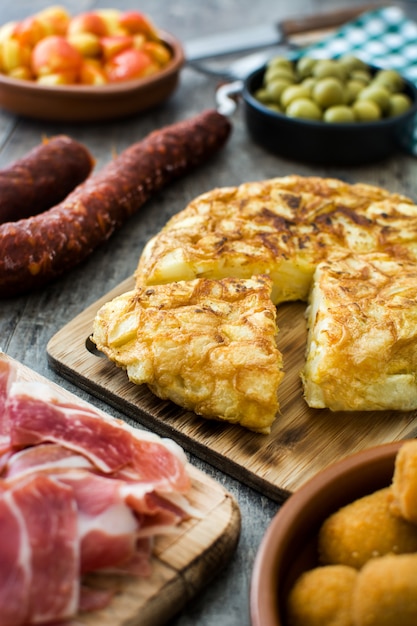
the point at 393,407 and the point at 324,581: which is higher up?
the point at 324,581

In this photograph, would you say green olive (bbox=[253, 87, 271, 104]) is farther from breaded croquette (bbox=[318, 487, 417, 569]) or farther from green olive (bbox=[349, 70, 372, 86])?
breaded croquette (bbox=[318, 487, 417, 569])

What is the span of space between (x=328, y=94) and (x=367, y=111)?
252mm

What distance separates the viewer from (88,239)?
3.41 metres

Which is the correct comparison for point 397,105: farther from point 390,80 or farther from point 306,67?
point 306,67

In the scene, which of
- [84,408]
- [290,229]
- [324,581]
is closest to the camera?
[324,581]

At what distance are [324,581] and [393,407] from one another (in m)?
0.94

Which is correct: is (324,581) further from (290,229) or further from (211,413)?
(290,229)

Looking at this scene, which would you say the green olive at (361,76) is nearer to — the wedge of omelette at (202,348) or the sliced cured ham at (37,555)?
the wedge of omelette at (202,348)

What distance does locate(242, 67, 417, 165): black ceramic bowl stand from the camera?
4266mm

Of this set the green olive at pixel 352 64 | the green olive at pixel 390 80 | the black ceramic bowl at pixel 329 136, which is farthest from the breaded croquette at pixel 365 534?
the green olive at pixel 352 64

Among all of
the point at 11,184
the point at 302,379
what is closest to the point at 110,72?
the point at 11,184

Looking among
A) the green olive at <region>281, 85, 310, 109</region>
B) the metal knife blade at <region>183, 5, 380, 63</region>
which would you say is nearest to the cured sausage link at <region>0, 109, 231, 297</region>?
the green olive at <region>281, 85, 310, 109</region>

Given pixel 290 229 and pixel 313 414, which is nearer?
pixel 313 414

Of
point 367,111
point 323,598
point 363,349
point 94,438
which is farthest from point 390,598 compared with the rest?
point 367,111
